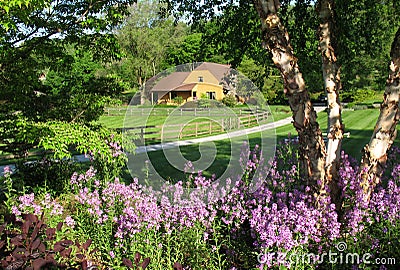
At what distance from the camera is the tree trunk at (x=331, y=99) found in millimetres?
4129

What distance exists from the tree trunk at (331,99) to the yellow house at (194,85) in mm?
2813

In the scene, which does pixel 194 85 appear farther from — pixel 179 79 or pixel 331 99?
pixel 331 99

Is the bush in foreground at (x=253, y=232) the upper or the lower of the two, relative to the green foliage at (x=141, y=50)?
lower

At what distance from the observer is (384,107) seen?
396 centimetres

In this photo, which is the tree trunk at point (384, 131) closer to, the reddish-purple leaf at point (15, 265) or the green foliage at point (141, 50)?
the reddish-purple leaf at point (15, 265)

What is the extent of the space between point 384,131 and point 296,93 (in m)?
1.00

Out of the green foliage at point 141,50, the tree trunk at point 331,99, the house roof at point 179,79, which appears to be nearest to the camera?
the tree trunk at point 331,99

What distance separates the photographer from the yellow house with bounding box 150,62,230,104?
277 inches

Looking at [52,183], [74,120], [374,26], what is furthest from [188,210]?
[374,26]

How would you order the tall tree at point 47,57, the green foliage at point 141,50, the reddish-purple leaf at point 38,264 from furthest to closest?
the green foliage at point 141,50
the tall tree at point 47,57
the reddish-purple leaf at point 38,264

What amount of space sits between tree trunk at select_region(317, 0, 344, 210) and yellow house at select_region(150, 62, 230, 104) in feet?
9.23

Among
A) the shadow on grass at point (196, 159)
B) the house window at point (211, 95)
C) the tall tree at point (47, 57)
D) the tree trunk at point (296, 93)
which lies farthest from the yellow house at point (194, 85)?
the tree trunk at point (296, 93)

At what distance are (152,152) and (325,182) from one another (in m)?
9.55

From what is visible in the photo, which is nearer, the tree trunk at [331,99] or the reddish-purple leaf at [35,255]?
the reddish-purple leaf at [35,255]
